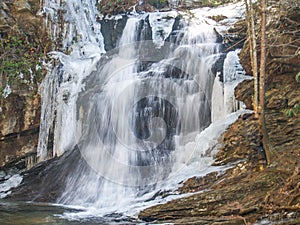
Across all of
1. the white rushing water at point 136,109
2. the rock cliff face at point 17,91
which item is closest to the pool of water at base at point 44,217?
the white rushing water at point 136,109

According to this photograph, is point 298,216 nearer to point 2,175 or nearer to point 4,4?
point 2,175

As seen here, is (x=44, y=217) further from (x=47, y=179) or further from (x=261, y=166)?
(x=261, y=166)

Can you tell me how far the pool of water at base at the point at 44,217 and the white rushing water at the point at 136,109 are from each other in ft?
1.54

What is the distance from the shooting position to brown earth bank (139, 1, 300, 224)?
5.16 m

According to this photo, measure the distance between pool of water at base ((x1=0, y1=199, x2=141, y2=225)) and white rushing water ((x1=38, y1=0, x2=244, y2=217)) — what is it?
0.47 metres

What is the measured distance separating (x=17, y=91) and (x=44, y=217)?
16.8ft

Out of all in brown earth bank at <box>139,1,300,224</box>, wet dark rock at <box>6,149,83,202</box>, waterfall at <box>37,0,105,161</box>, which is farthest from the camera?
waterfall at <box>37,0,105,161</box>

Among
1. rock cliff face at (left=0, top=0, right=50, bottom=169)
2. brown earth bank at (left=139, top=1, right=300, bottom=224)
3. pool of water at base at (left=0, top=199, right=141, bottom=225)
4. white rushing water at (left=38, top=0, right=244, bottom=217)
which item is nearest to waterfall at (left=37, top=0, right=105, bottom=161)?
white rushing water at (left=38, top=0, right=244, bottom=217)

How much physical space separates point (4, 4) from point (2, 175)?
5.18 metres

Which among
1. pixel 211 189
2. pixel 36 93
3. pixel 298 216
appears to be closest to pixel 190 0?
pixel 36 93

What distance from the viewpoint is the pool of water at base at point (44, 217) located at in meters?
5.99

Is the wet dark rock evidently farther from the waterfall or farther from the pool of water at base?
the pool of water at base

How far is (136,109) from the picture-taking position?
374 inches

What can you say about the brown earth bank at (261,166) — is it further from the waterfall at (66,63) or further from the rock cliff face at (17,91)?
the rock cliff face at (17,91)
